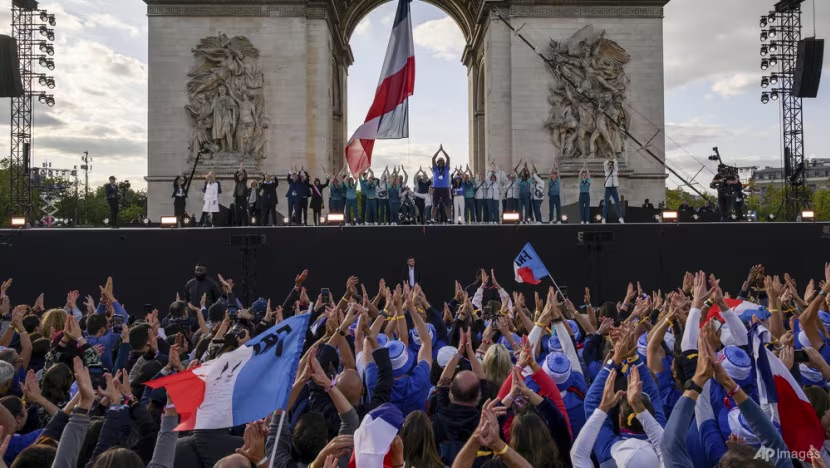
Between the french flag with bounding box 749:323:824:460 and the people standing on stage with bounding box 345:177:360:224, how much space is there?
18452 mm

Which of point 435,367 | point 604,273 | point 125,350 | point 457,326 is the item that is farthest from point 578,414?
point 604,273

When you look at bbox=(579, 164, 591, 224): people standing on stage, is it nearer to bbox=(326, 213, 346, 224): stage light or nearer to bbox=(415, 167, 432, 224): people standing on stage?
bbox=(415, 167, 432, 224): people standing on stage

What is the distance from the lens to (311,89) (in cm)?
2927

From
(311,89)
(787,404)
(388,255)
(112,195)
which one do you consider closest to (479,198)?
(388,255)

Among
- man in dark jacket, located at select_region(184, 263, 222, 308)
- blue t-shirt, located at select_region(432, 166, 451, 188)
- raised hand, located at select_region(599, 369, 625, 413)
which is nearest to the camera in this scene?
raised hand, located at select_region(599, 369, 625, 413)

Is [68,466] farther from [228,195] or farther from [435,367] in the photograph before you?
[228,195]

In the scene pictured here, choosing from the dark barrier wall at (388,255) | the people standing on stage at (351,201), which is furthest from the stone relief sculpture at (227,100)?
the dark barrier wall at (388,255)

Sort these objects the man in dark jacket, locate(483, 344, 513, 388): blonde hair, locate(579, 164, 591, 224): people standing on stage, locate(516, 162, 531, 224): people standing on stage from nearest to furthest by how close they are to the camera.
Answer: locate(483, 344, 513, 388): blonde hair
the man in dark jacket
locate(579, 164, 591, 224): people standing on stage
locate(516, 162, 531, 224): people standing on stage

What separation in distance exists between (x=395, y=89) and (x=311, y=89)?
1014cm

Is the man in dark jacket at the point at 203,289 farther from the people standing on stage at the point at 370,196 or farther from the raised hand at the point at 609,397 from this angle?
the raised hand at the point at 609,397

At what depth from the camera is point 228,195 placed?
28000 millimetres

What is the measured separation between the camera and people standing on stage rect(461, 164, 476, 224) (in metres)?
23.1

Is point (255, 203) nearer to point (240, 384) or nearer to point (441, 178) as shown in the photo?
point (441, 178)

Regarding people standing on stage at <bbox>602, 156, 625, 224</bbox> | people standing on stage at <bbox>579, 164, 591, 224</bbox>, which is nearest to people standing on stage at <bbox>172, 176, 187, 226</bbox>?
people standing on stage at <bbox>579, 164, 591, 224</bbox>
